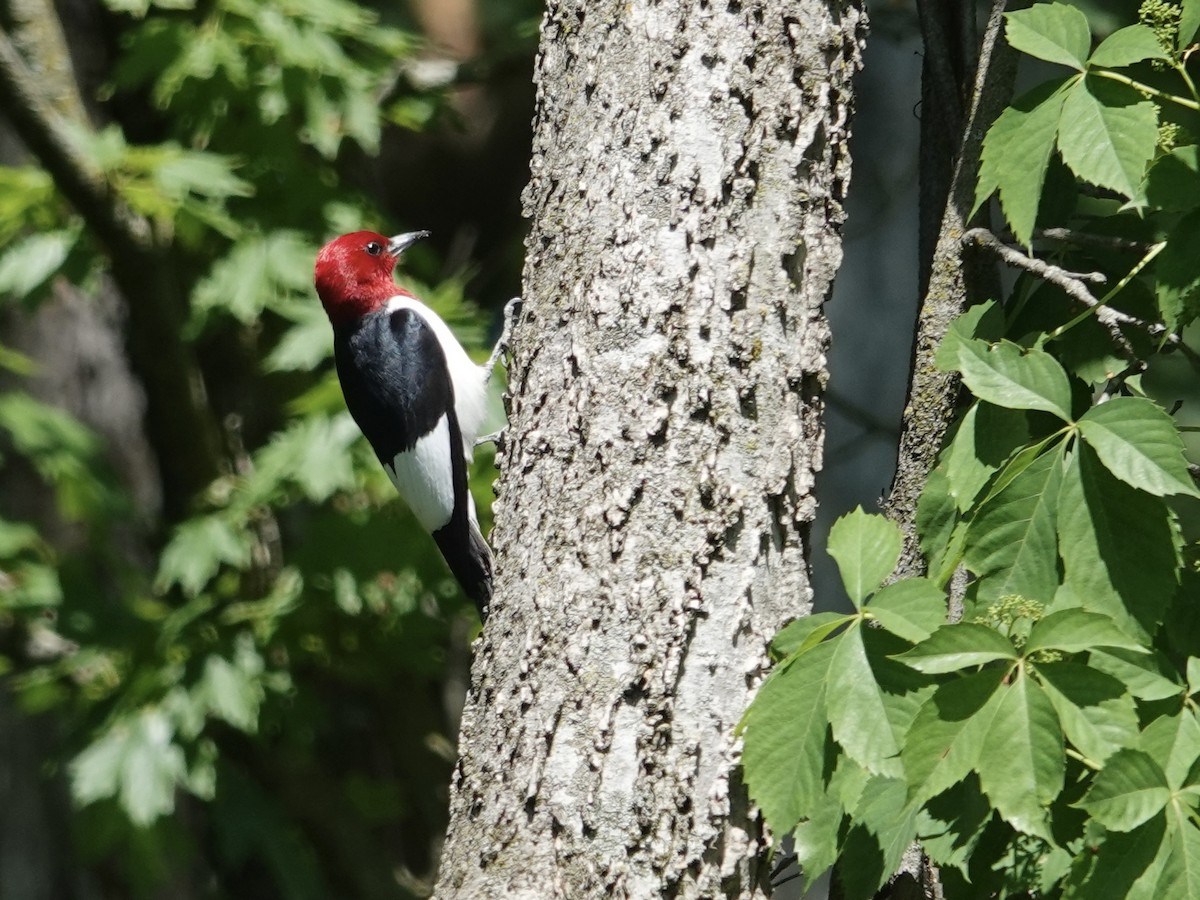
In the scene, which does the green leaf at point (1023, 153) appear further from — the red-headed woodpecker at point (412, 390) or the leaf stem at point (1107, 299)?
the red-headed woodpecker at point (412, 390)

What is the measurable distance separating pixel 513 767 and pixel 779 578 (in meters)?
0.47

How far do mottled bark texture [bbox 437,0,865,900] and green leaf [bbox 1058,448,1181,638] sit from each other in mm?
551

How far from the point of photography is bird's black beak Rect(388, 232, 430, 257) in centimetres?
388

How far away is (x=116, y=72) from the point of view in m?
3.76

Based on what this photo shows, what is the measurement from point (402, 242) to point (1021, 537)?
2.74 meters

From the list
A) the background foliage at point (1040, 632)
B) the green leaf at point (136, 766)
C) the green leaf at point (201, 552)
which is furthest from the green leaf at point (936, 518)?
the green leaf at point (136, 766)

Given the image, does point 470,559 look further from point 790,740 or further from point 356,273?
point 790,740

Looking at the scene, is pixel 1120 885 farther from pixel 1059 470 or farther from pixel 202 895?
pixel 202 895

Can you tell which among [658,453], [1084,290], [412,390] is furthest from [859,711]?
[412,390]

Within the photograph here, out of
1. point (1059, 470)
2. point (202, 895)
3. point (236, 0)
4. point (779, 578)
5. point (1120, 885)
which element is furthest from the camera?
point (202, 895)

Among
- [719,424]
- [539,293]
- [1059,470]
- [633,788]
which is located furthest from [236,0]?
[1059,470]

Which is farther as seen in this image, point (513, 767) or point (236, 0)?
point (236, 0)

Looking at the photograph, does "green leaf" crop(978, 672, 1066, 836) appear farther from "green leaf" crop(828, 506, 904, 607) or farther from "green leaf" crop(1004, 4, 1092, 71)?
"green leaf" crop(1004, 4, 1092, 71)

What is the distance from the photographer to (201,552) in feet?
12.5
